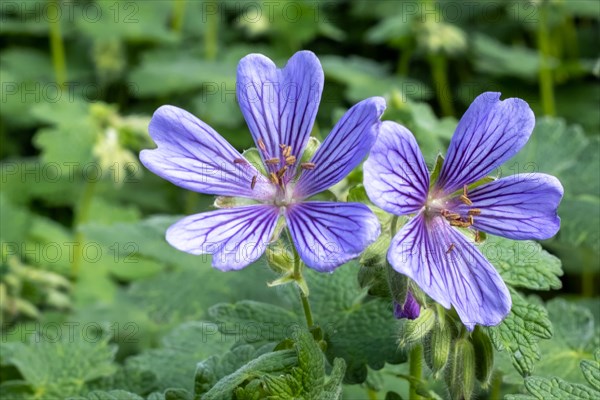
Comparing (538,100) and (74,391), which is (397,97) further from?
(538,100)

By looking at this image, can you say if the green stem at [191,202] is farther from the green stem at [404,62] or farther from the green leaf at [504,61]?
the green leaf at [504,61]

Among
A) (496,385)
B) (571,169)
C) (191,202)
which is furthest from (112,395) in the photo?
(191,202)

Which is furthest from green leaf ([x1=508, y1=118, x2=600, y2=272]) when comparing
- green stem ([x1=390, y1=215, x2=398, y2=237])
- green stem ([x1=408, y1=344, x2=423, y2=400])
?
green stem ([x1=390, y1=215, x2=398, y2=237])

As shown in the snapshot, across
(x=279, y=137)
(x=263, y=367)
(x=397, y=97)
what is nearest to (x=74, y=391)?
(x=263, y=367)

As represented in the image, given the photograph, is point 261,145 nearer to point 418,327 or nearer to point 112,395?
point 418,327

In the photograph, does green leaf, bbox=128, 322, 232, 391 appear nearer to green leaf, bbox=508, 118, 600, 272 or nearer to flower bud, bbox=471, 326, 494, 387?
flower bud, bbox=471, 326, 494, 387

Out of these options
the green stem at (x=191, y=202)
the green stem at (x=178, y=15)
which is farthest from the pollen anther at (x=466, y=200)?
the green stem at (x=178, y=15)
